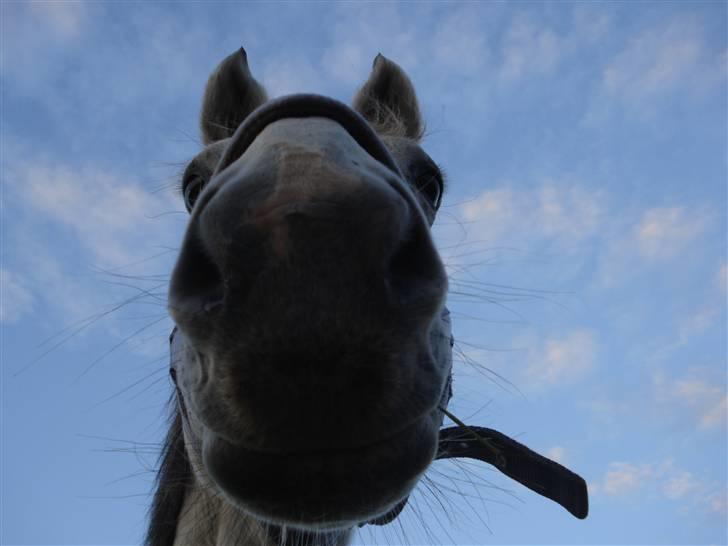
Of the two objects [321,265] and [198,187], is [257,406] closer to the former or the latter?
[321,265]

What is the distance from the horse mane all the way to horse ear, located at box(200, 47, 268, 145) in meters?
2.00

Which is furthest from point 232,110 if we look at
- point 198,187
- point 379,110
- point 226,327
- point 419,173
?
point 226,327

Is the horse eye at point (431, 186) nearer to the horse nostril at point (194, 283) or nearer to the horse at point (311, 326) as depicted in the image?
the horse at point (311, 326)

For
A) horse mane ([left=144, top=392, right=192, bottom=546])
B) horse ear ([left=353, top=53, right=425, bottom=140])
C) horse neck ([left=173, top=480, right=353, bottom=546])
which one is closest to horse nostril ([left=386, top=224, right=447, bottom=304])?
horse neck ([left=173, top=480, right=353, bottom=546])

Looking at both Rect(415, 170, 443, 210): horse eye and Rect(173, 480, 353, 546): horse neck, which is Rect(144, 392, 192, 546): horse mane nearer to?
Rect(173, 480, 353, 546): horse neck

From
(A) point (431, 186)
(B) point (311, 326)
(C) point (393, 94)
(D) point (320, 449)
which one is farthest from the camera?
(C) point (393, 94)

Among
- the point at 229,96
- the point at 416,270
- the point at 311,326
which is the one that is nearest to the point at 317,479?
the point at 311,326

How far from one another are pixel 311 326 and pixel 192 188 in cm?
184

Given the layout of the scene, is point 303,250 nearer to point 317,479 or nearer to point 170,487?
point 317,479

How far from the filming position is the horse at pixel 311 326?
1.37 meters

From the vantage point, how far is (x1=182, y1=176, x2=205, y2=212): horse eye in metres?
2.84

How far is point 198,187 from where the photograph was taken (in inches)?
113

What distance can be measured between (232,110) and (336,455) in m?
3.20

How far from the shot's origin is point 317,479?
1521 mm
